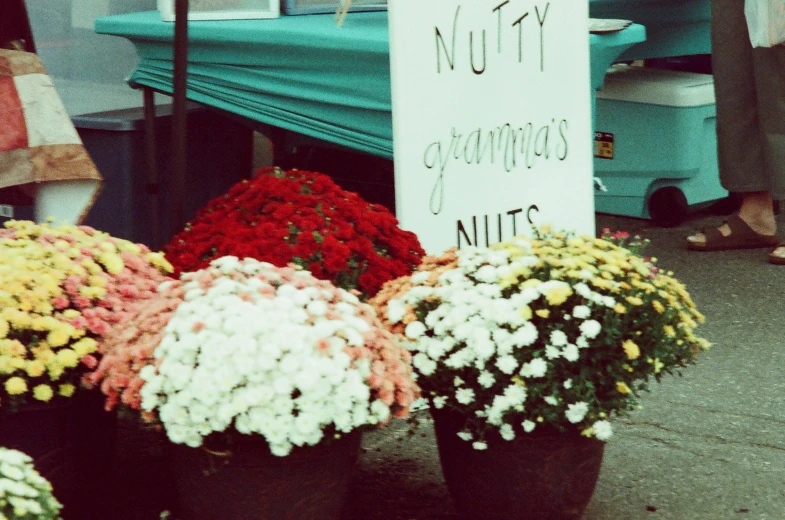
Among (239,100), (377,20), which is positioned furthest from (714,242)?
(239,100)

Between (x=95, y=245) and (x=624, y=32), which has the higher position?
(x=624, y=32)

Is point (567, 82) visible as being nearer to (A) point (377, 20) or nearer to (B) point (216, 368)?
(A) point (377, 20)

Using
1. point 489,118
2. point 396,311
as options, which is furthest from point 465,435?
point 489,118

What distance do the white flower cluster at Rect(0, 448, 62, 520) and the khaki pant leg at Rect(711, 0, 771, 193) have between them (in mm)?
3350

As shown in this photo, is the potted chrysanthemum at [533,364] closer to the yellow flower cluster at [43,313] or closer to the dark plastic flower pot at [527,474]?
the dark plastic flower pot at [527,474]

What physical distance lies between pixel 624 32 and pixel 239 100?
4.01 ft

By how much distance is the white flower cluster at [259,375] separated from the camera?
1971 millimetres

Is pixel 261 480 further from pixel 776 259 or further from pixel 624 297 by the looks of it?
pixel 776 259

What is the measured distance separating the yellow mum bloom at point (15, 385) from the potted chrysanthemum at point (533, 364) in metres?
0.74

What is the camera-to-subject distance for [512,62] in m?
3.31

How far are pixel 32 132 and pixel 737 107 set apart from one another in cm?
280

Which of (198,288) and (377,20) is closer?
(198,288)

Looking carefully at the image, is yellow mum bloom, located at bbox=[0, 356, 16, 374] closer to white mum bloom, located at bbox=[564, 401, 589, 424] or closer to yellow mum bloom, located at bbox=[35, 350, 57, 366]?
yellow mum bloom, located at bbox=[35, 350, 57, 366]

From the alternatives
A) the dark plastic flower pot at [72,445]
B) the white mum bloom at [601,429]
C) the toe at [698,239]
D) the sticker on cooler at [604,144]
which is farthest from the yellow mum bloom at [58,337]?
the sticker on cooler at [604,144]
